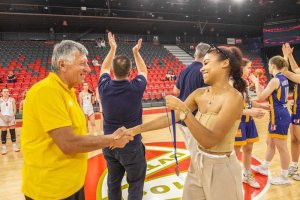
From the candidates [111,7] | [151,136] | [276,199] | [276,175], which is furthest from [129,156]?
[111,7]

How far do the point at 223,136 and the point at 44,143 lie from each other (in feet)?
3.94

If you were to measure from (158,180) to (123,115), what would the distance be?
1.80m

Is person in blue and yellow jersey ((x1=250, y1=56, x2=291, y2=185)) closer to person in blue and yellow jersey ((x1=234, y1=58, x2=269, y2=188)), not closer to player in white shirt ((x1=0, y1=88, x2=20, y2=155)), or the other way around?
person in blue and yellow jersey ((x1=234, y1=58, x2=269, y2=188))

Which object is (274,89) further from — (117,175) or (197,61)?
(117,175)

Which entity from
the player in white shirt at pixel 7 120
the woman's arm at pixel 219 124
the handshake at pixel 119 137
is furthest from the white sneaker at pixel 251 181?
the player in white shirt at pixel 7 120

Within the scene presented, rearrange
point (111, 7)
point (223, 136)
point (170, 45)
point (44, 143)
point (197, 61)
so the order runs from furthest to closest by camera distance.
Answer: point (170, 45)
point (111, 7)
point (197, 61)
point (223, 136)
point (44, 143)

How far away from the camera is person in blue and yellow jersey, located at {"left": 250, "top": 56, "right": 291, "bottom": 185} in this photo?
144 inches

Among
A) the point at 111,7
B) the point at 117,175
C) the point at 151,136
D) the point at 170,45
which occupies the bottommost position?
the point at 151,136

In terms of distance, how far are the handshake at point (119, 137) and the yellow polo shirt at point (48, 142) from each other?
0.24 meters

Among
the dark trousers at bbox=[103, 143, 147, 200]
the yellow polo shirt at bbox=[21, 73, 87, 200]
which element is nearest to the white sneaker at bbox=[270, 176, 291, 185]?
the dark trousers at bbox=[103, 143, 147, 200]

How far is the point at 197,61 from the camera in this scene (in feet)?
10.7

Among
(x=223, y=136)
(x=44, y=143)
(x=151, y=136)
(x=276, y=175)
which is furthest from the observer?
(x=151, y=136)

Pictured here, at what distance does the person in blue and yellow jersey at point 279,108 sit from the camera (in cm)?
365

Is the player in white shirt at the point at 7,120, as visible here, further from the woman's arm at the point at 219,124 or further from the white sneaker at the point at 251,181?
the woman's arm at the point at 219,124
